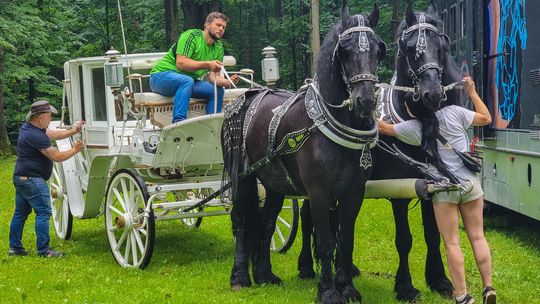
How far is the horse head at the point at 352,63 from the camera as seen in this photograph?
206 inches

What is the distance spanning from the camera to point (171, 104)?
8086 mm

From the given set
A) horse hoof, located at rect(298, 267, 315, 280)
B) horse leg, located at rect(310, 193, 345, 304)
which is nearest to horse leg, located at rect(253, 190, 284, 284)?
horse hoof, located at rect(298, 267, 315, 280)

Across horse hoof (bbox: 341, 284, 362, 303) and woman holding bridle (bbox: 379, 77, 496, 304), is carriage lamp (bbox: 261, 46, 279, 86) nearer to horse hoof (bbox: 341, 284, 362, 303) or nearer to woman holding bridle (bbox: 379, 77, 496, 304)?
horse hoof (bbox: 341, 284, 362, 303)

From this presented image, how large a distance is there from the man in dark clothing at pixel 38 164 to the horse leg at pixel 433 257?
→ 4182 mm

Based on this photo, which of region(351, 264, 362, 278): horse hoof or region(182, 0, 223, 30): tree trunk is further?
region(182, 0, 223, 30): tree trunk

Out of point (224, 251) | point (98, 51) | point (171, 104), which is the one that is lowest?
point (224, 251)

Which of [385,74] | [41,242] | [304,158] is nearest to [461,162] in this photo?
[304,158]

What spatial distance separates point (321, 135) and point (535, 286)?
102 inches

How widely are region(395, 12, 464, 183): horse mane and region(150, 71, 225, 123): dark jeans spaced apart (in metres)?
2.77

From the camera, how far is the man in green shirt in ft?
25.3

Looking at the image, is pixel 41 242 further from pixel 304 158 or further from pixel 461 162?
pixel 461 162

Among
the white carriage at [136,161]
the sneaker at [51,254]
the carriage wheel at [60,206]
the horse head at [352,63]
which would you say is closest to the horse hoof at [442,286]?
the horse head at [352,63]

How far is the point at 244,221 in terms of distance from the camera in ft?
23.4

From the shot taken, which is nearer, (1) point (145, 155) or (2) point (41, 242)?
(1) point (145, 155)
